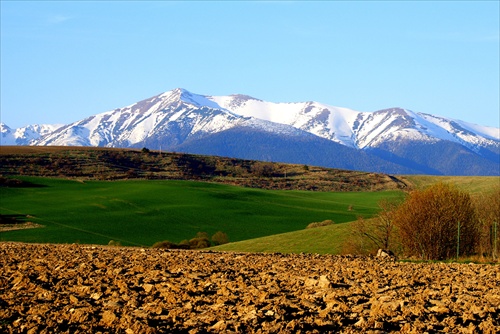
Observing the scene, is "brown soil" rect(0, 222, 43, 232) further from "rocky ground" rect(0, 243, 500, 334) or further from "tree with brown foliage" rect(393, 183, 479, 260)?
"rocky ground" rect(0, 243, 500, 334)

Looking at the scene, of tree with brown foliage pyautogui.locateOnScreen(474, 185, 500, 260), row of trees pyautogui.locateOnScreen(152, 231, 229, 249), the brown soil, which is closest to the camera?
tree with brown foliage pyautogui.locateOnScreen(474, 185, 500, 260)

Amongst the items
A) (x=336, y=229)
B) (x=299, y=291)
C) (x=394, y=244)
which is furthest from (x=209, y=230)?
(x=299, y=291)

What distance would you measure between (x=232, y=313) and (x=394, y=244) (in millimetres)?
32482

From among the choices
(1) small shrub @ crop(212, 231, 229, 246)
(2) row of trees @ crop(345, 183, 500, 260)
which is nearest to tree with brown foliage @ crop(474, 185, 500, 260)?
(2) row of trees @ crop(345, 183, 500, 260)

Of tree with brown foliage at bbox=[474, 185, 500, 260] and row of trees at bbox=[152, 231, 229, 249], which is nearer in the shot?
tree with brown foliage at bbox=[474, 185, 500, 260]

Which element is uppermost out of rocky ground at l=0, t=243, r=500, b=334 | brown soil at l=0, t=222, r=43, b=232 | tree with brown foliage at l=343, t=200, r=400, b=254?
rocky ground at l=0, t=243, r=500, b=334

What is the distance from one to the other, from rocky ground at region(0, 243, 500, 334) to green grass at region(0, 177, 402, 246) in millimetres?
39708

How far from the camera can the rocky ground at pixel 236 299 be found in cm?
1188

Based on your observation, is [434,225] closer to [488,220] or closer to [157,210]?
[488,220]

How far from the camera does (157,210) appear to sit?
80.2 meters

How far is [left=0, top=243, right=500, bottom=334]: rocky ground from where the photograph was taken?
39.0 feet

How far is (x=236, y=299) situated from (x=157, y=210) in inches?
2620

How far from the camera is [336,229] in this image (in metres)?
51.0

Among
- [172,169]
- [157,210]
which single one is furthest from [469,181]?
[157,210]
